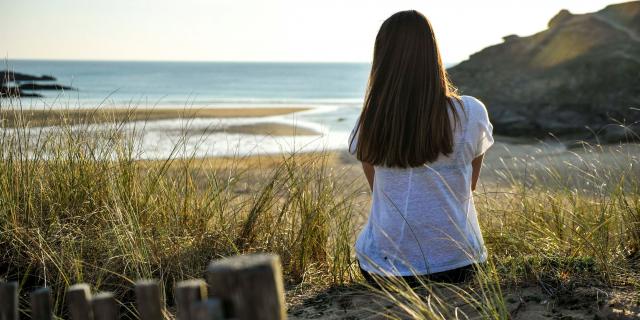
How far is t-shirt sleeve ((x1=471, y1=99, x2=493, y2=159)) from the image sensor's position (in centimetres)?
332

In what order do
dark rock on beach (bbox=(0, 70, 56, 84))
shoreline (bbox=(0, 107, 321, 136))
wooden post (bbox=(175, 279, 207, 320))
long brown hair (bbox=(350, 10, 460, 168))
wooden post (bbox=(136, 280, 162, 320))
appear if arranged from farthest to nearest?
dark rock on beach (bbox=(0, 70, 56, 84)) → shoreline (bbox=(0, 107, 321, 136)) → long brown hair (bbox=(350, 10, 460, 168)) → wooden post (bbox=(136, 280, 162, 320)) → wooden post (bbox=(175, 279, 207, 320))

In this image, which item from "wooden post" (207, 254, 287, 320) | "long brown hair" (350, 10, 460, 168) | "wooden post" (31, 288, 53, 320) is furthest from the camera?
"long brown hair" (350, 10, 460, 168)

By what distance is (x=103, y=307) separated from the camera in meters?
1.83

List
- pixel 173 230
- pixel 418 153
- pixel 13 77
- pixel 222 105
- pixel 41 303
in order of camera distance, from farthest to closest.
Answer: pixel 222 105
pixel 13 77
pixel 173 230
pixel 418 153
pixel 41 303

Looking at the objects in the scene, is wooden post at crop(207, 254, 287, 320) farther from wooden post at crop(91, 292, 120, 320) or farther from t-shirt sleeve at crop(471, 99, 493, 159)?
t-shirt sleeve at crop(471, 99, 493, 159)

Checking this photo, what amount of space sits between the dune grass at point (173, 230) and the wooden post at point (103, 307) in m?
1.49

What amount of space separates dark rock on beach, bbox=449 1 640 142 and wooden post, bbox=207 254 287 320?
591 inches

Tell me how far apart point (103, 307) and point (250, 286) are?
63 centimetres

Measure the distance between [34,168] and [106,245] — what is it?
0.77 m

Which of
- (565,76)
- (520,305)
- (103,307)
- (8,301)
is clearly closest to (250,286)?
(103,307)

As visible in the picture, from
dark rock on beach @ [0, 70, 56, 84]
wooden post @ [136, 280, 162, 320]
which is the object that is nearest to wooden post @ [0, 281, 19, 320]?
wooden post @ [136, 280, 162, 320]

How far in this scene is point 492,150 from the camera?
48.8 feet

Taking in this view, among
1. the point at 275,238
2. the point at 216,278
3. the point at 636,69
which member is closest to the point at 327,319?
the point at 275,238

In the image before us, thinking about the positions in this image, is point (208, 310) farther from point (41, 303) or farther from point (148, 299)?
point (41, 303)
